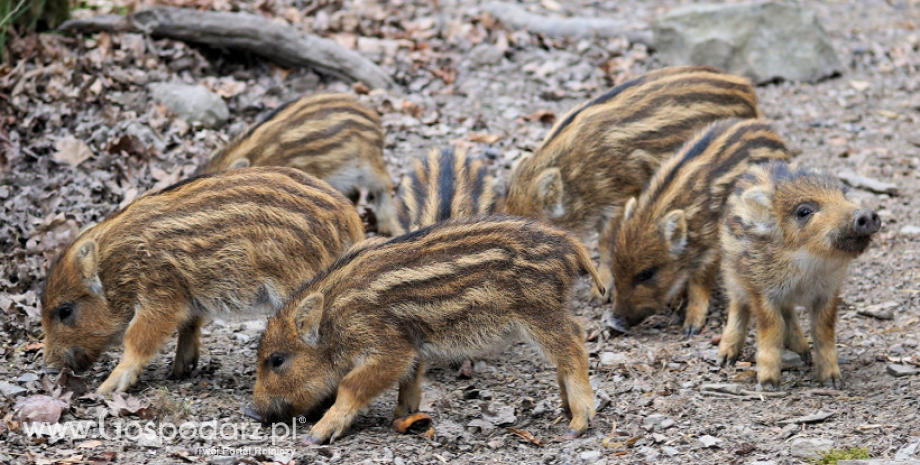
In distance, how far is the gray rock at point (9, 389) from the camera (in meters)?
5.00

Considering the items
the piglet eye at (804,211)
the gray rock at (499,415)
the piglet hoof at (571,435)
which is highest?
the piglet eye at (804,211)

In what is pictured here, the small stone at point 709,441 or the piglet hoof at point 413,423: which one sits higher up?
the small stone at point 709,441

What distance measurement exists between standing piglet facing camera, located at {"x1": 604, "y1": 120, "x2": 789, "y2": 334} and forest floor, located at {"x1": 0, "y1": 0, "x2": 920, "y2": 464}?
0.76 feet

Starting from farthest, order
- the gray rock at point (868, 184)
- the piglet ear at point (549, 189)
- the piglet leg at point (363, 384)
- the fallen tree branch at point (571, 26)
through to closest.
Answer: the fallen tree branch at point (571, 26), the gray rock at point (868, 184), the piglet ear at point (549, 189), the piglet leg at point (363, 384)

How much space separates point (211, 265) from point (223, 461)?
4.24ft

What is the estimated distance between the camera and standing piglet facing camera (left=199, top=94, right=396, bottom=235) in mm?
7082

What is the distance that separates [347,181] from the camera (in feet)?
24.8

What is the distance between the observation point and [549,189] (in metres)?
7.08

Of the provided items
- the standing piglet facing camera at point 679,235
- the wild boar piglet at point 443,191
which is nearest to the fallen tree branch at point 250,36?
the wild boar piglet at point 443,191

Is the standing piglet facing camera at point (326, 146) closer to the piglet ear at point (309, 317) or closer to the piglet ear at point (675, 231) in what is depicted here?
the piglet ear at point (675, 231)

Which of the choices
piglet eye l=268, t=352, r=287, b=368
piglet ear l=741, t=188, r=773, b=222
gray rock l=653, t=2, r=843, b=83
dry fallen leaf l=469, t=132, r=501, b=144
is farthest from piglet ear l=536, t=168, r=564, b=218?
gray rock l=653, t=2, r=843, b=83

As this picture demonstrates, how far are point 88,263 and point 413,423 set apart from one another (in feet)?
6.28

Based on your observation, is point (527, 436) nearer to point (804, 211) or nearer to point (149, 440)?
point (149, 440)

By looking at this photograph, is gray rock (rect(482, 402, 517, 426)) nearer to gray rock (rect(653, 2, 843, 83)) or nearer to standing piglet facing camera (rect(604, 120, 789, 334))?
standing piglet facing camera (rect(604, 120, 789, 334))
